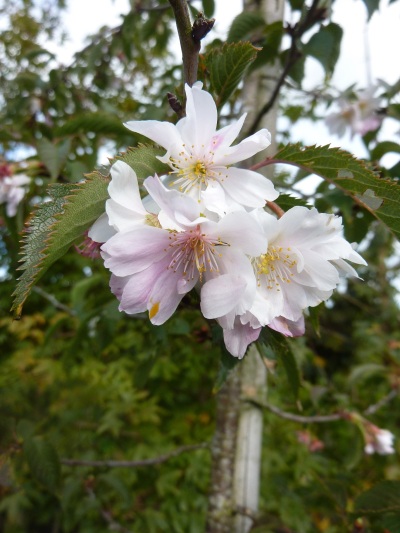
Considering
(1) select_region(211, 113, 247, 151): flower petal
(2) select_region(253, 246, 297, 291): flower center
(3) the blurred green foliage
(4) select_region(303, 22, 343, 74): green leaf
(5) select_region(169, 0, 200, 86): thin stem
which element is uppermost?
(5) select_region(169, 0, 200, 86): thin stem

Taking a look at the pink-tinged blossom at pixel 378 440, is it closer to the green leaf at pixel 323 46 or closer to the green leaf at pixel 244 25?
the green leaf at pixel 323 46

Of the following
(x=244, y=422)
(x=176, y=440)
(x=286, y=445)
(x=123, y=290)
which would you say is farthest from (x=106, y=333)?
(x=286, y=445)

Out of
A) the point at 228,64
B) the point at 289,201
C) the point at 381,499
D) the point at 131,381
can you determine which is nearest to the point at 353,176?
the point at 289,201

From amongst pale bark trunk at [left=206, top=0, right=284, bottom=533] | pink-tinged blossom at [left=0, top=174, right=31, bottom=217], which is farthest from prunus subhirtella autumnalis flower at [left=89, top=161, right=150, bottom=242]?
pink-tinged blossom at [left=0, top=174, right=31, bottom=217]

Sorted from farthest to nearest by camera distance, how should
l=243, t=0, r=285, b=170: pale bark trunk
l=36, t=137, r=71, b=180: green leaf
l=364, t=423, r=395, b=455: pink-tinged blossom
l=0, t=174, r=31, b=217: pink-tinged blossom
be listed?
l=364, t=423, r=395, b=455: pink-tinged blossom, l=243, t=0, r=285, b=170: pale bark trunk, l=0, t=174, r=31, b=217: pink-tinged blossom, l=36, t=137, r=71, b=180: green leaf

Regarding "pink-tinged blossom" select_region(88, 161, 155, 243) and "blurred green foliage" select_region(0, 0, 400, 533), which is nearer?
"pink-tinged blossom" select_region(88, 161, 155, 243)

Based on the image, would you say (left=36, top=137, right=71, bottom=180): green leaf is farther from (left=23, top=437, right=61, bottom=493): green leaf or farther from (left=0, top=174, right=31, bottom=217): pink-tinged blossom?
(left=23, top=437, right=61, bottom=493): green leaf

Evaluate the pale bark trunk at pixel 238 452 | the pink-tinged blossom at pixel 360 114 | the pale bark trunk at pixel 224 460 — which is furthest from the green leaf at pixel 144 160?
the pink-tinged blossom at pixel 360 114
